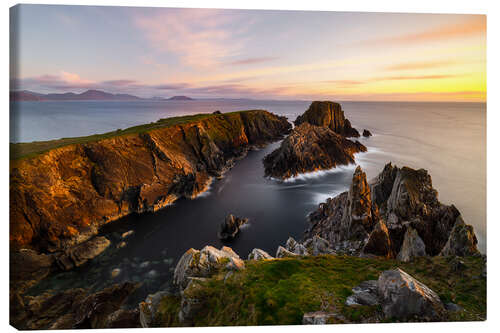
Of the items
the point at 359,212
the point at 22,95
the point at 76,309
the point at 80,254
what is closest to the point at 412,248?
the point at 359,212

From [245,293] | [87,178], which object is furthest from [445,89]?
[87,178]

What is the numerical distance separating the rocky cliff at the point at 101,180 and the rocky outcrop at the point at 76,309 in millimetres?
3376

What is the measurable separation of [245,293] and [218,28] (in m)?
12.4

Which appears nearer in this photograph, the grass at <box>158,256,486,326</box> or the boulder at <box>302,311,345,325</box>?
the boulder at <box>302,311,345,325</box>

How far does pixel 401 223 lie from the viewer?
514 inches

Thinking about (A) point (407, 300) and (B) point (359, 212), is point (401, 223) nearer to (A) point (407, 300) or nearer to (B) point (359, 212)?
(B) point (359, 212)

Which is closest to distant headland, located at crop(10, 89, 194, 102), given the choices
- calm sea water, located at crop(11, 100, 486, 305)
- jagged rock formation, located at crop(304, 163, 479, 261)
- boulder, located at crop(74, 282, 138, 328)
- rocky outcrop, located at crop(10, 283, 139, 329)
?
calm sea water, located at crop(11, 100, 486, 305)

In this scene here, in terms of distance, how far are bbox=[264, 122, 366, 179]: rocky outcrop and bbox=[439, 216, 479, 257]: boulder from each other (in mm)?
25119

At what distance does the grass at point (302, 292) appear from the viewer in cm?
720

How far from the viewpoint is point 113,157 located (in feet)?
86.4

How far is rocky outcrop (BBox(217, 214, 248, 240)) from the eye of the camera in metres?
19.1

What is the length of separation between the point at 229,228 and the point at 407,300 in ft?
48.9

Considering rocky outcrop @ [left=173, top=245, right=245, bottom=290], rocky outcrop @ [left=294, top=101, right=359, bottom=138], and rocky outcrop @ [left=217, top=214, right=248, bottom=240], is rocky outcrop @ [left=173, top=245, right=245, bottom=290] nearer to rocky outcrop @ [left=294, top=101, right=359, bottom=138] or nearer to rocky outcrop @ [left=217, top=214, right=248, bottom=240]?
rocky outcrop @ [left=217, top=214, right=248, bottom=240]

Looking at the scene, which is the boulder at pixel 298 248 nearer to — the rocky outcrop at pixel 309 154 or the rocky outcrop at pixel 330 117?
the rocky outcrop at pixel 309 154
